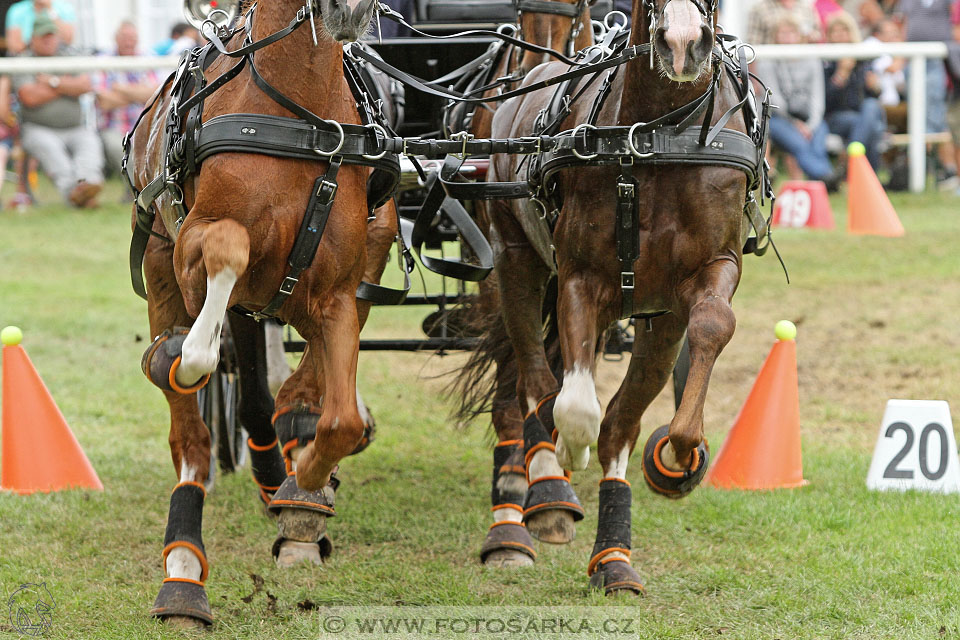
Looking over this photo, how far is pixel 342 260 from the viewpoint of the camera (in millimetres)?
3367

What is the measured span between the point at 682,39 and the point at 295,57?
1061mm

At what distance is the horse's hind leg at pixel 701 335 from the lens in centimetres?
330

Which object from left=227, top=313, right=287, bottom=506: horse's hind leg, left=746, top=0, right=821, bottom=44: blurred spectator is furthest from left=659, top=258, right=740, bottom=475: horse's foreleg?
left=746, top=0, right=821, bottom=44: blurred spectator

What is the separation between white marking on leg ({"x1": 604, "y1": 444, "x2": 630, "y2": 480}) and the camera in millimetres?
4047

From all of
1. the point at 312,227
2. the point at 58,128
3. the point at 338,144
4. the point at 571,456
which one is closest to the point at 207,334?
the point at 312,227

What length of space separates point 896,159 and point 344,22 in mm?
11428

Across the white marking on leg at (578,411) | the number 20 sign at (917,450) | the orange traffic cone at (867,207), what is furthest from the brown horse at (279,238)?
the orange traffic cone at (867,207)

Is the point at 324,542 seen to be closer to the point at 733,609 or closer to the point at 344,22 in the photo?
the point at 733,609

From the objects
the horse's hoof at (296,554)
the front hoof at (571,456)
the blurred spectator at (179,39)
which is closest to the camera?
the front hoof at (571,456)

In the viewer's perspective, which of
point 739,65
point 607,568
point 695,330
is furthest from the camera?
point 607,568

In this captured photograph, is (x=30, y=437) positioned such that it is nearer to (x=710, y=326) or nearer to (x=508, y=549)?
(x=508, y=549)

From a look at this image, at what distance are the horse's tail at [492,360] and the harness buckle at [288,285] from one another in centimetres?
135

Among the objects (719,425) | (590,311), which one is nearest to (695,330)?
(590,311)

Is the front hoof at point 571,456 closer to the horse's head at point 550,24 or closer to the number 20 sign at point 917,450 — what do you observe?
the horse's head at point 550,24
